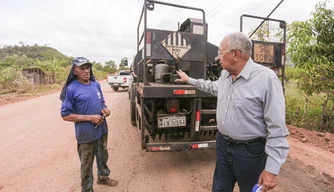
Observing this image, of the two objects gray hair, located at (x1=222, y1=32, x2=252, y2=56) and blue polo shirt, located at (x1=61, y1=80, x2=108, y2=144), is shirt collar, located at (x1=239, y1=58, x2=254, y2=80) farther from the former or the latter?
blue polo shirt, located at (x1=61, y1=80, x2=108, y2=144)

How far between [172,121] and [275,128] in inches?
74.4

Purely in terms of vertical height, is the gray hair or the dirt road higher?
the gray hair

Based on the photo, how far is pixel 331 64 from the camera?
17.8 ft

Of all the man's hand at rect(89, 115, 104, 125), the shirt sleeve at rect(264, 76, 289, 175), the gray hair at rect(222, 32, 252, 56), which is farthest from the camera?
the man's hand at rect(89, 115, 104, 125)

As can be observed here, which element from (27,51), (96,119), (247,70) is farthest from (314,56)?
(27,51)

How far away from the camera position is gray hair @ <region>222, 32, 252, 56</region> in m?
1.61

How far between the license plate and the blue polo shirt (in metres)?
0.95

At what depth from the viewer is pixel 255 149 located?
5.39 feet

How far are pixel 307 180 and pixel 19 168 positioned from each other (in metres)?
4.65

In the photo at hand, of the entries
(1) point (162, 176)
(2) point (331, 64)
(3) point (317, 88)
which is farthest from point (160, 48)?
(2) point (331, 64)

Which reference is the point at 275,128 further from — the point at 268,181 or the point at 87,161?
the point at 87,161

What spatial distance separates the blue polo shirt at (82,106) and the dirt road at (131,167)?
89 cm

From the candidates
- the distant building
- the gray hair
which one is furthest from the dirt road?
the distant building

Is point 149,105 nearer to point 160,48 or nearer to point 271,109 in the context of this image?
point 160,48
